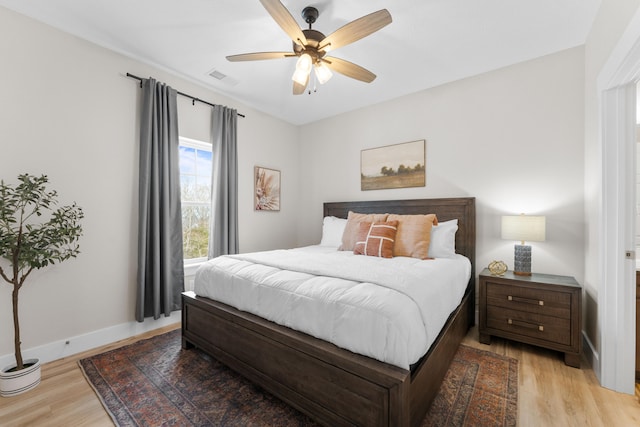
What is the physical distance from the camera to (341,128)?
13.5ft

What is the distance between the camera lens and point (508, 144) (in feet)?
9.14

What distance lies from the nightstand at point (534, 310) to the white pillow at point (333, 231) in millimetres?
1603

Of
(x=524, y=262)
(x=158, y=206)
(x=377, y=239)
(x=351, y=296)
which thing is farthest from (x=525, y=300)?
(x=158, y=206)

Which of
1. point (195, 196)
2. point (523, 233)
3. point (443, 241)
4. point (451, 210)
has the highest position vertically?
point (195, 196)

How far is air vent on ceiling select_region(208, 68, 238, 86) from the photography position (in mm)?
2949

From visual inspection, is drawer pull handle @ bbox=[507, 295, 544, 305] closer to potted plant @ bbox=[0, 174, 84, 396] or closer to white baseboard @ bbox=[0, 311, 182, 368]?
white baseboard @ bbox=[0, 311, 182, 368]

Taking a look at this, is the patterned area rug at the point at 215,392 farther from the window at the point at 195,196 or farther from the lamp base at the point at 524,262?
the window at the point at 195,196

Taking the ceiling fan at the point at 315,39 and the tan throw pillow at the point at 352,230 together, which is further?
the tan throw pillow at the point at 352,230

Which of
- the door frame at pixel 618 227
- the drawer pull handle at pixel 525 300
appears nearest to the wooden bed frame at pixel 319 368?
the drawer pull handle at pixel 525 300

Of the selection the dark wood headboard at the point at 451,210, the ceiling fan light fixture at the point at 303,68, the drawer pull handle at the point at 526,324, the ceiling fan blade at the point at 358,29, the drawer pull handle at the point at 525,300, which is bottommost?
the drawer pull handle at the point at 526,324

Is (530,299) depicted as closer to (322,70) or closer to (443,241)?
(443,241)

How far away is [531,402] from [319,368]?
139 cm

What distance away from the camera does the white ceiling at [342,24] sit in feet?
6.58

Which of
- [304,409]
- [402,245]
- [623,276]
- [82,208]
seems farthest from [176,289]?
[623,276]
